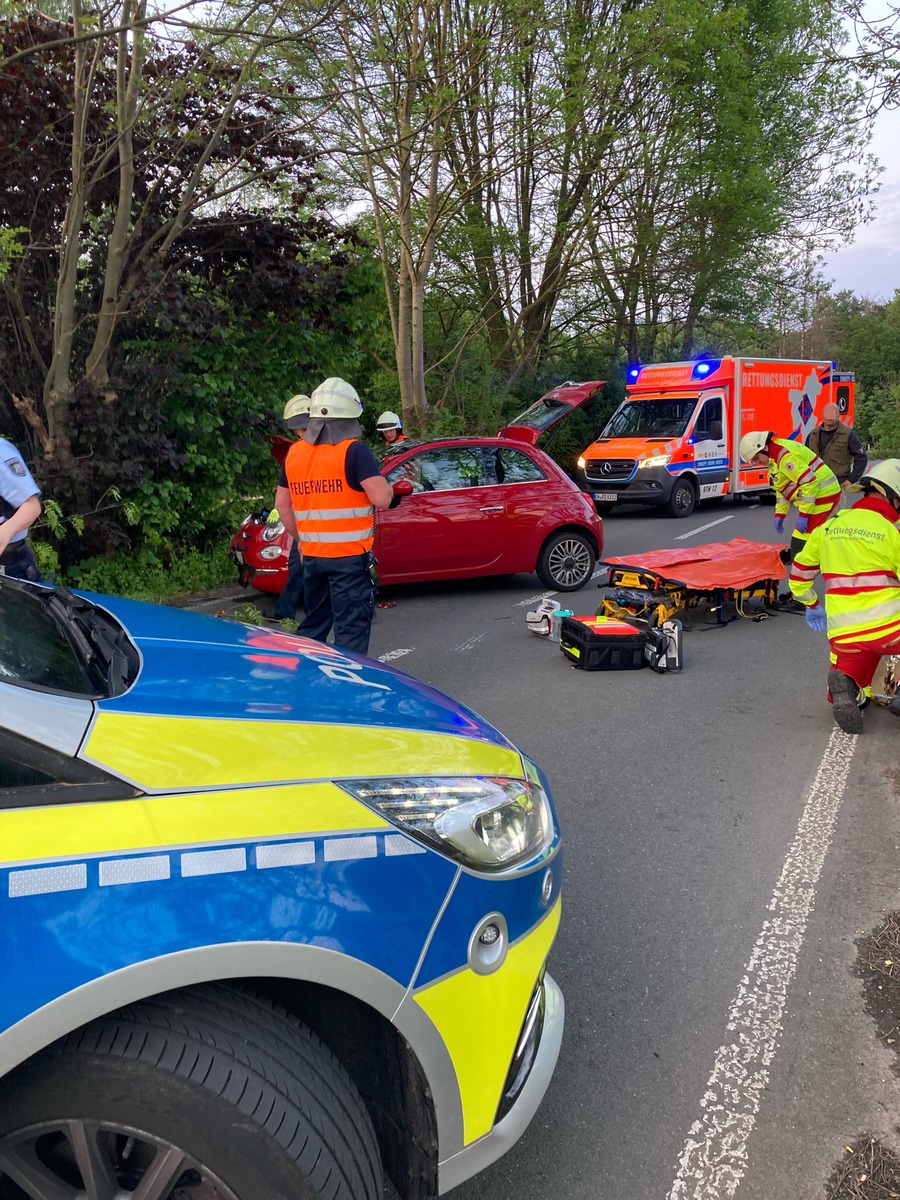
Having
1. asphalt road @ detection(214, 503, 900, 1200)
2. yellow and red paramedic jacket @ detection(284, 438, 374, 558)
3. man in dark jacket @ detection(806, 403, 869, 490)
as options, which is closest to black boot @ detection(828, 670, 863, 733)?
asphalt road @ detection(214, 503, 900, 1200)

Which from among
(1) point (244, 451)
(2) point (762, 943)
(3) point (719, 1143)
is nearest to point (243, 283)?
(1) point (244, 451)

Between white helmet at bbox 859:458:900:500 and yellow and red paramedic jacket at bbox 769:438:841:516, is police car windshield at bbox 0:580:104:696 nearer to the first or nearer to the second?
white helmet at bbox 859:458:900:500

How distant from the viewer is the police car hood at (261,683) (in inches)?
73.0

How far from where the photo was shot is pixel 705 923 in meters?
3.25

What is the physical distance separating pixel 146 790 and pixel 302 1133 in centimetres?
64

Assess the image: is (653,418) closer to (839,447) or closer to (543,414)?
(543,414)

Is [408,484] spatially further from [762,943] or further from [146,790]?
[146,790]

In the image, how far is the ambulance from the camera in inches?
622

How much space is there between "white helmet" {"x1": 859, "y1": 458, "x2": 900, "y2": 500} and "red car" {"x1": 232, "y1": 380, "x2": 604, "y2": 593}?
4.33 metres

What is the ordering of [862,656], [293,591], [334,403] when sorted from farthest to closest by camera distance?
[293,591]
[862,656]
[334,403]

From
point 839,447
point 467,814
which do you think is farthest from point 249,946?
point 839,447

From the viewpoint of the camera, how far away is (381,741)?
1.89m

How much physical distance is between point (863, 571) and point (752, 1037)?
3042 mm

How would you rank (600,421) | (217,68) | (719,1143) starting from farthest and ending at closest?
(600,421)
(217,68)
(719,1143)
